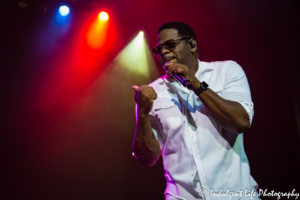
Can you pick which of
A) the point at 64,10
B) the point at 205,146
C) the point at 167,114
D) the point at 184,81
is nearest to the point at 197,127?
the point at 205,146

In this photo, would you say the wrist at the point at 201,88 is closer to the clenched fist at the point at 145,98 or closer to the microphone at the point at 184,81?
the microphone at the point at 184,81

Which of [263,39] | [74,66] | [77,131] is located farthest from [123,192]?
[263,39]

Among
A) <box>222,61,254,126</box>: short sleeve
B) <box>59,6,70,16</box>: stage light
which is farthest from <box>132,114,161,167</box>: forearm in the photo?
<box>59,6,70,16</box>: stage light

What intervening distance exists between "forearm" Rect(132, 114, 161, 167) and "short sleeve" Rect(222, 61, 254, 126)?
636mm

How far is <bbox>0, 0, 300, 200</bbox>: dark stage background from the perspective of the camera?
3.24 meters

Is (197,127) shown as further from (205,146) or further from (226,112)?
(226,112)

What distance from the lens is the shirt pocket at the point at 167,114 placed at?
1.74 m

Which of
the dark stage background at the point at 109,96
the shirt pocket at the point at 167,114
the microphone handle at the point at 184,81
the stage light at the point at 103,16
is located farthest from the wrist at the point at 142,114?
the stage light at the point at 103,16

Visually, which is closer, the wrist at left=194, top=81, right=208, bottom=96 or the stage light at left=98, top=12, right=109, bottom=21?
the wrist at left=194, top=81, right=208, bottom=96

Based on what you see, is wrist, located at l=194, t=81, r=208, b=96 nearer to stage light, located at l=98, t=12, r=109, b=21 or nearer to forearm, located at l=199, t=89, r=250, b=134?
forearm, located at l=199, t=89, r=250, b=134

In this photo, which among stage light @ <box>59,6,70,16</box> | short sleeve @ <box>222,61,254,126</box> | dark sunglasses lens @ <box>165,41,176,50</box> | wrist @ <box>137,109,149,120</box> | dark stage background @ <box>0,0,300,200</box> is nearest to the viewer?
short sleeve @ <box>222,61,254,126</box>

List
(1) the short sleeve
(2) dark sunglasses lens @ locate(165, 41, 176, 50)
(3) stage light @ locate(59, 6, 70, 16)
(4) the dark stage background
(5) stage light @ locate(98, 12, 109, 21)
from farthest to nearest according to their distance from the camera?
(5) stage light @ locate(98, 12, 109, 21) < (3) stage light @ locate(59, 6, 70, 16) < (4) the dark stage background < (2) dark sunglasses lens @ locate(165, 41, 176, 50) < (1) the short sleeve

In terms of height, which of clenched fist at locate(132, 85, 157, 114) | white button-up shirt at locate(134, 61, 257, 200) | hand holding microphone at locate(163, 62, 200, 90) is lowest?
white button-up shirt at locate(134, 61, 257, 200)

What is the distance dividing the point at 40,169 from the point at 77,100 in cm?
119
